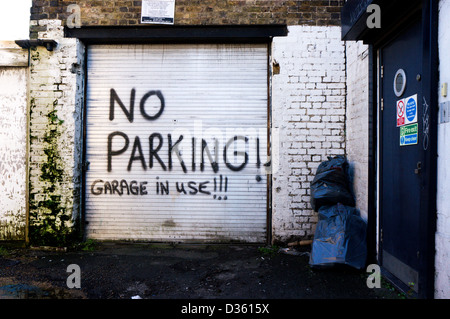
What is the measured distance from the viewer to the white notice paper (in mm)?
4672

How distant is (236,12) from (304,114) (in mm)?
1816

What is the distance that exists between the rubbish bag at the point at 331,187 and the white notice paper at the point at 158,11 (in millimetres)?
3122

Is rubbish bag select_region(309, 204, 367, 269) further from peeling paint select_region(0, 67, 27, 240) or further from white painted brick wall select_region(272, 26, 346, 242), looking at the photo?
peeling paint select_region(0, 67, 27, 240)

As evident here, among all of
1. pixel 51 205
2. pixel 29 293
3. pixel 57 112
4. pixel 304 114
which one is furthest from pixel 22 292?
pixel 304 114

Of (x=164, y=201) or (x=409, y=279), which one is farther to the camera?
(x=164, y=201)

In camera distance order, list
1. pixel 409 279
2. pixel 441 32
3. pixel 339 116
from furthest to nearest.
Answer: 1. pixel 339 116
2. pixel 409 279
3. pixel 441 32

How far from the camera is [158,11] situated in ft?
15.3

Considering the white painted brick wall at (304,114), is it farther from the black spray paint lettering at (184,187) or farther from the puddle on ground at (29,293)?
the puddle on ground at (29,293)

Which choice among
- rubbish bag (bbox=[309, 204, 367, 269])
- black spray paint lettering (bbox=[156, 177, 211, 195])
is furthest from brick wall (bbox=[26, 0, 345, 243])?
black spray paint lettering (bbox=[156, 177, 211, 195])

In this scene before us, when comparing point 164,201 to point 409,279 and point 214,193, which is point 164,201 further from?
point 409,279

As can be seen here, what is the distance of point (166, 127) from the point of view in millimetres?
4914

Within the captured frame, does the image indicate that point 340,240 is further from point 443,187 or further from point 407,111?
point 407,111
